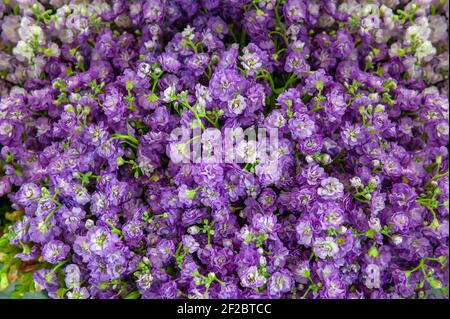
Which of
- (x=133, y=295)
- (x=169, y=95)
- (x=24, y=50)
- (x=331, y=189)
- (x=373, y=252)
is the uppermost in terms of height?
(x=24, y=50)

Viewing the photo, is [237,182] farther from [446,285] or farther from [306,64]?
[446,285]

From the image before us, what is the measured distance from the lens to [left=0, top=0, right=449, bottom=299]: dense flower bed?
94 cm

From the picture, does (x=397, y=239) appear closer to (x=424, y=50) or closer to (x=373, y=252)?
(x=373, y=252)

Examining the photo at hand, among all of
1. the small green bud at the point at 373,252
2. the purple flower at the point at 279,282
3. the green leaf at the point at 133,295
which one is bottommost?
the green leaf at the point at 133,295

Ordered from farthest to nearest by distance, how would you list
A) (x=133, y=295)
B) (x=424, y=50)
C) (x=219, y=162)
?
(x=424, y=50), (x=133, y=295), (x=219, y=162)

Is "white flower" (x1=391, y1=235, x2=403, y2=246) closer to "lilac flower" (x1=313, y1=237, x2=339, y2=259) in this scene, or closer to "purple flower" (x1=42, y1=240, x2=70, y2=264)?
"lilac flower" (x1=313, y1=237, x2=339, y2=259)

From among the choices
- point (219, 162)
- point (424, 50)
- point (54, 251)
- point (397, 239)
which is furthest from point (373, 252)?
point (54, 251)

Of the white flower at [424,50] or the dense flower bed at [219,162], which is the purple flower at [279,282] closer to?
the dense flower bed at [219,162]

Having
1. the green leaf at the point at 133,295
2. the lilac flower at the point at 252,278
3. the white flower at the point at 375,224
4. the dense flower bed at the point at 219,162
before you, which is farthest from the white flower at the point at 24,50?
the white flower at the point at 375,224

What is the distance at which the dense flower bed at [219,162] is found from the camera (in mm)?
940

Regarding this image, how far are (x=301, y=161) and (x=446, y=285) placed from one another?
0.43 m

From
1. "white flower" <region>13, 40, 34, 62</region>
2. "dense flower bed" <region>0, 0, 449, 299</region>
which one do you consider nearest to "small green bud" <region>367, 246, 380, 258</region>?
"dense flower bed" <region>0, 0, 449, 299</region>

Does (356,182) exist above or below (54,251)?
above

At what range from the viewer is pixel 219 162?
2.97 feet
